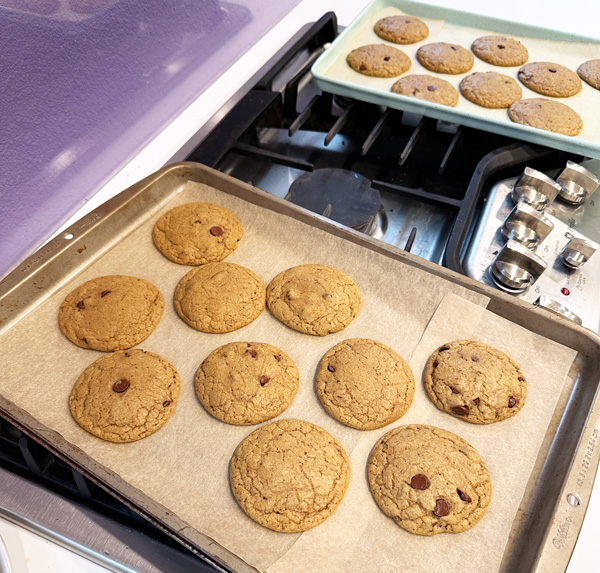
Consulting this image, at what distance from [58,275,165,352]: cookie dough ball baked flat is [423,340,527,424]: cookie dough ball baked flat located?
0.67 meters

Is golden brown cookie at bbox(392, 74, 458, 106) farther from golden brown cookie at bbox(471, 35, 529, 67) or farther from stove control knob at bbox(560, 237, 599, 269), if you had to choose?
stove control knob at bbox(560, 237, 599, 269)

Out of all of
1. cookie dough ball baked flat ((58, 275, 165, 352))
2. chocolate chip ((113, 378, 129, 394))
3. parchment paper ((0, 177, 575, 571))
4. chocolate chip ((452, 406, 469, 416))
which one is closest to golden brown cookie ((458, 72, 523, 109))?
parchment paper ((0, 177, 575, 571))

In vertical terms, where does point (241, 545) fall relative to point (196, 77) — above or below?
below

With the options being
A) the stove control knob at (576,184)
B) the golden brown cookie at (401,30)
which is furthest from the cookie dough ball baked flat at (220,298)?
the golden brown cookie at (401,30)

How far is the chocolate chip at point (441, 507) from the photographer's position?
35.0 inches

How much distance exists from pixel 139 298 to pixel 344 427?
1.87 ft

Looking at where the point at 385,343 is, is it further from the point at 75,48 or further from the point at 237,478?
the point at 75,48

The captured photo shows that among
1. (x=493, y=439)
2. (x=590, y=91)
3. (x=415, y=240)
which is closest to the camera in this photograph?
(x=493, y=439)

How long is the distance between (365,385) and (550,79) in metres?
1.31

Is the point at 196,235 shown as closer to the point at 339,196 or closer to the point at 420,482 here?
the point at 339,196

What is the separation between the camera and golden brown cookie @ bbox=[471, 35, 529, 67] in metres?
1.76

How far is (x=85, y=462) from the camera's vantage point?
2.93 ft

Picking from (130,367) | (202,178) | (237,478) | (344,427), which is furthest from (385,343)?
(202,178)

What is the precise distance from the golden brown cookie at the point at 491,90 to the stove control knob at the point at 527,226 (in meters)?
0.51
